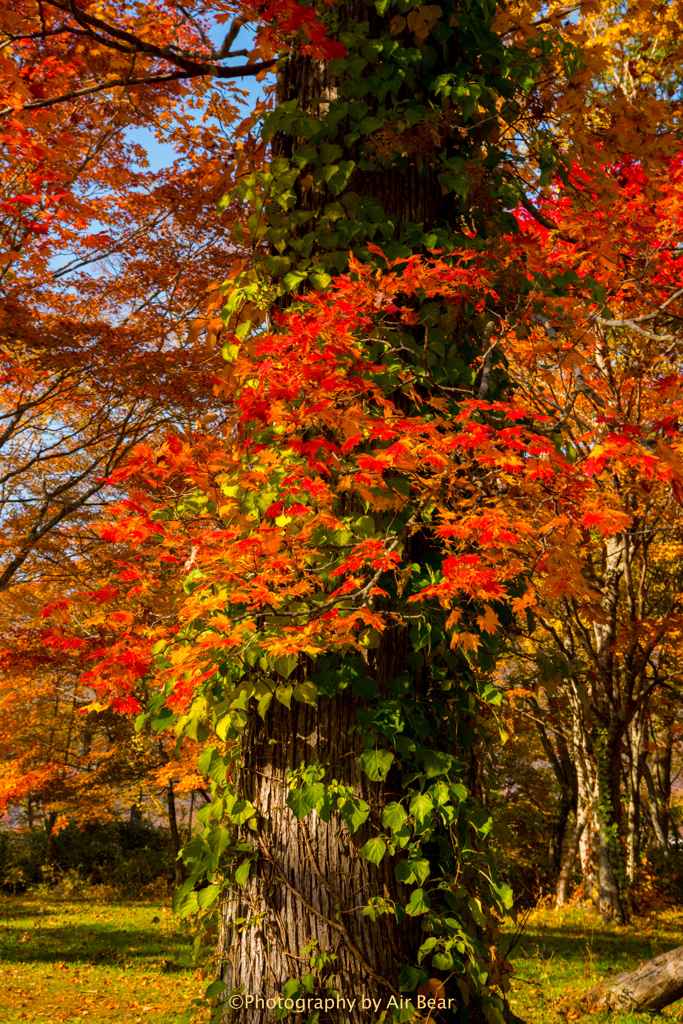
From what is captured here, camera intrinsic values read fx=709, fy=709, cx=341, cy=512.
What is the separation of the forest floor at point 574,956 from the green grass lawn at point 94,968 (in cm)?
333

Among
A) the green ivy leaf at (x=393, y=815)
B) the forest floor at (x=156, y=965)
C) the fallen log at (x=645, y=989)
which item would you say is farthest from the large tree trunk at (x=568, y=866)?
the green ivy leaf at (x=393, y=815)

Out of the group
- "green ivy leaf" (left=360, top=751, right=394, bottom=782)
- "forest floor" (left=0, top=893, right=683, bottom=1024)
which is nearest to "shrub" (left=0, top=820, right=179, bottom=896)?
"forest floor" (left=0, top=893, right=683, bottom=1024)

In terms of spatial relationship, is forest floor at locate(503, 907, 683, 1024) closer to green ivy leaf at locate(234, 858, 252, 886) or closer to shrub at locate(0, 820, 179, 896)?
green ivy leaf at locate(234, 858, 252, 886)

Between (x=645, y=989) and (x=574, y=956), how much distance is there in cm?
265

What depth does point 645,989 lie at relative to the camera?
556 cm

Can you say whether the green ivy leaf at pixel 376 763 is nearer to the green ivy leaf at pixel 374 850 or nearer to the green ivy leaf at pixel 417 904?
the green ivy leaf at pixel 374 850

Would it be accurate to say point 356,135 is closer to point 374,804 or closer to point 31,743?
point 374,804

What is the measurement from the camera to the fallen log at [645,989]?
216 inches

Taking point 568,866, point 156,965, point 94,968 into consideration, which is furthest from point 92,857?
point 568,866

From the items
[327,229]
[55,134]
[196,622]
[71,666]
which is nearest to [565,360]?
[327,229]

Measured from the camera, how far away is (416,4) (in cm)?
346

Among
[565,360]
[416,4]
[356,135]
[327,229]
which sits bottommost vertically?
[565,360]

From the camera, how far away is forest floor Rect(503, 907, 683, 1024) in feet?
19.1

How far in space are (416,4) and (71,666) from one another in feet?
31.8
